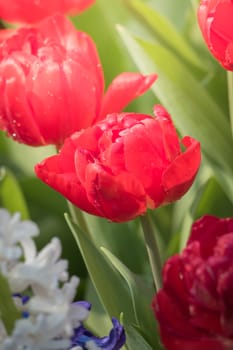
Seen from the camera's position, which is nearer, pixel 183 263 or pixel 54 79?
pixel 183 263

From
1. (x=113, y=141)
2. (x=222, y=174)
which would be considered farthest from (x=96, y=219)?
(x=113, y=141)

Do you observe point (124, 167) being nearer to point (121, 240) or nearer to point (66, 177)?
point (66, 177)

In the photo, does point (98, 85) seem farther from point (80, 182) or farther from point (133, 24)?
point (133, 24)

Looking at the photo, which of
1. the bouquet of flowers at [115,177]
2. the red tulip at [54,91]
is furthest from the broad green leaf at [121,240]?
the red tulip at [54,91]

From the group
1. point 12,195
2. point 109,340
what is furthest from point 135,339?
point 12,195

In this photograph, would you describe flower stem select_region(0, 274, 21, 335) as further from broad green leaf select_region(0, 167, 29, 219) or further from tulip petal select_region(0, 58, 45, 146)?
broad green leaf select_region(0, 167, 29, 219)

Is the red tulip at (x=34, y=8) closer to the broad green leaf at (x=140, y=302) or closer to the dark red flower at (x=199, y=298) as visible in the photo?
the broad green leaf at (x=140, y=302)
